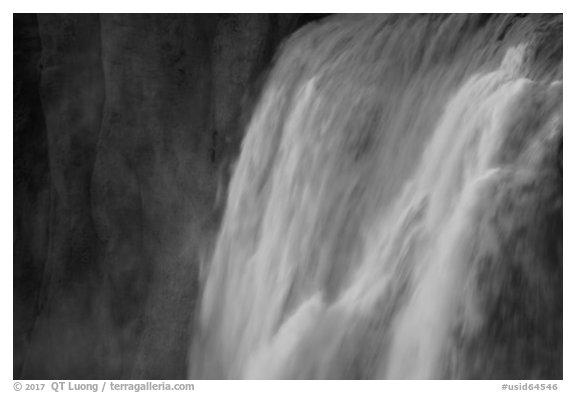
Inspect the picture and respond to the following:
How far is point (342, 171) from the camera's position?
19.1 feet

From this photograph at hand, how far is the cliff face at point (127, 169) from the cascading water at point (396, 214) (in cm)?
26

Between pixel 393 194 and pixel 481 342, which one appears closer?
pixel 481 342

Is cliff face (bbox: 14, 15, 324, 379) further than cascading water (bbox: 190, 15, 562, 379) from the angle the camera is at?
Yes

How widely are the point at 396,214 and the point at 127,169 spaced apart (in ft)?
9.07

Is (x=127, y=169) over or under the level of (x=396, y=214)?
under

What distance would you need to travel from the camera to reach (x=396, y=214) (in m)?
5.18

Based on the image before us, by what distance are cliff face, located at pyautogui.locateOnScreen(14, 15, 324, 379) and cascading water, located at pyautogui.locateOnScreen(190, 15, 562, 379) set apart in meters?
0.26

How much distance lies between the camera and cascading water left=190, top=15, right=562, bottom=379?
433 centimetres

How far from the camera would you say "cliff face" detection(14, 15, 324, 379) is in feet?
23.2

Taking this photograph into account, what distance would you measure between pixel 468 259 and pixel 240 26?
10.5 feet

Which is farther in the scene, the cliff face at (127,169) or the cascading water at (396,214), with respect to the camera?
the cliff face at (127,169)

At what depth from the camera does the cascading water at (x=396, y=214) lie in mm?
4332
